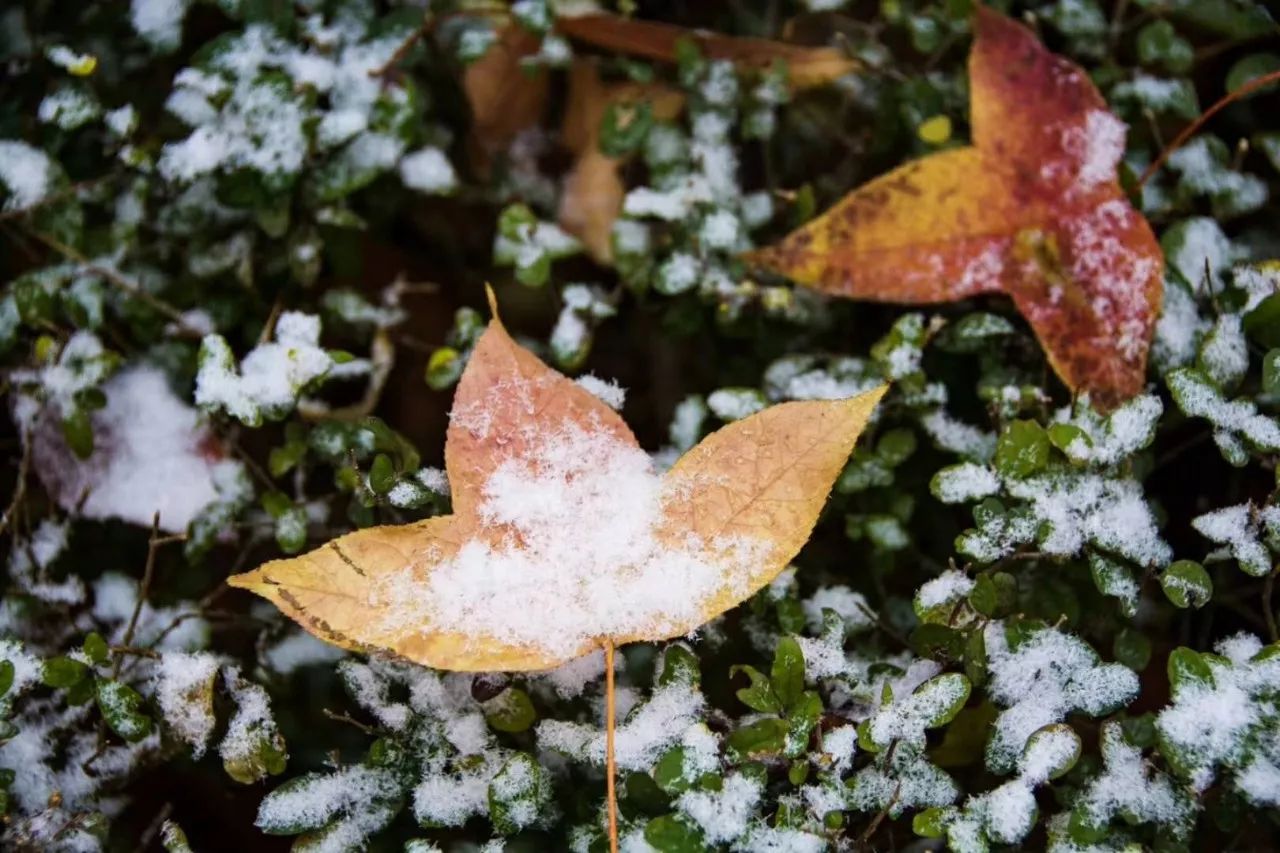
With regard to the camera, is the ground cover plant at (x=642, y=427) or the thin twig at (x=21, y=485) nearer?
the ground cover plant at (x=642, y=427)

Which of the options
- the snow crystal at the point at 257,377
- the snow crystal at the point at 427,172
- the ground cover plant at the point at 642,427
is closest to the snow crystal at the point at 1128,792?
the ground cover plant at the point at 642,427

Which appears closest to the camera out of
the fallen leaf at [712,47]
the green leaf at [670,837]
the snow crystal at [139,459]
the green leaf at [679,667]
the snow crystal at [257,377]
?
the green leaf at [670,837]

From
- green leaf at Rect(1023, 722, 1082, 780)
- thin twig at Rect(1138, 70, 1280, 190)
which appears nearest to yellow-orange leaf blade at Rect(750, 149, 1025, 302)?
thin twig at Rect(1138, 70, 1280, 190)

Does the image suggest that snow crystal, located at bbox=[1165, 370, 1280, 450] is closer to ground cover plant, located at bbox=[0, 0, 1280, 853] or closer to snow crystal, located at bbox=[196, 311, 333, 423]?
ground cover plant, located at bbox=[0, 0, 1280, 853]

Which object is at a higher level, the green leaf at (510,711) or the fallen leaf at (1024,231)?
the fallen leaf at (1024,231)

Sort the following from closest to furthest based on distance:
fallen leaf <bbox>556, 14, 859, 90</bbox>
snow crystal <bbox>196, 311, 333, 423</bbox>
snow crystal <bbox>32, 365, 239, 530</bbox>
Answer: snow crystal <bbox>196, 311, 333, 423</bbox> → snow crystal <bbox>32, 365, 239, 530</bbox> → fallen leaf <bbox>556, 14, 859, 90</bbox>

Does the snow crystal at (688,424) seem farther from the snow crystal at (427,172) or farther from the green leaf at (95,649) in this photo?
the green leaf at (95,649)

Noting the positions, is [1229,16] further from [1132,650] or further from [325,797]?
[325,797]

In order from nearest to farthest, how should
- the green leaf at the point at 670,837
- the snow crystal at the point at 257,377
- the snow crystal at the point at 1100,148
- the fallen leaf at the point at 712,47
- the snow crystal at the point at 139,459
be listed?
the green leaf at the point at 670,837, the snow crystal at the point at 257,377, the snow crystal at the point at 1100,148, the snow crystal at the point at 139,459, the fallen leaf at the point at 712,47
